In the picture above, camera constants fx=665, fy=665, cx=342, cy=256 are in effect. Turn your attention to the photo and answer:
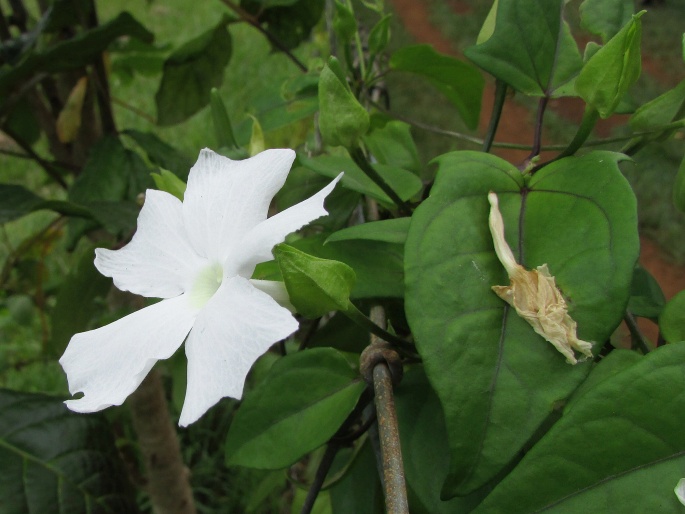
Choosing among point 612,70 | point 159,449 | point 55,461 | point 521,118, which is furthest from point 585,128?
point 521,118

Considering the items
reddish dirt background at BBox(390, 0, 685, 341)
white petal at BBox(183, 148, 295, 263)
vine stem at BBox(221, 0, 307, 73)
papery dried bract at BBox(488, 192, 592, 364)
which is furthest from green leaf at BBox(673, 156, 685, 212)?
reddish dirt background at BBox(390, 0, 685, 341)

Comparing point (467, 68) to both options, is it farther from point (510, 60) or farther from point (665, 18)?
point (665, 18)

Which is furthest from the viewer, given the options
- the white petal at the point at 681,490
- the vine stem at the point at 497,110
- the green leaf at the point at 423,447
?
the vine stem at the point at 497,110

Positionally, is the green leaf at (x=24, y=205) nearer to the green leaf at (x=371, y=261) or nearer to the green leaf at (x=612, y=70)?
the green leaf at (x=371, y=261)

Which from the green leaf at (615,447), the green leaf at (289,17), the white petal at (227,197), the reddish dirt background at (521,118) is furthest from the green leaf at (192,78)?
the reddish dirt background at (521,118)

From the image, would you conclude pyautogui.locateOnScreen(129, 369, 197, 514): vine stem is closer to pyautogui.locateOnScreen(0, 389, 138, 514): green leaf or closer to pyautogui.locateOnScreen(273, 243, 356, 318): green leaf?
pyautogui.locateOnScreen(0, 389, 138, 514): green leaf

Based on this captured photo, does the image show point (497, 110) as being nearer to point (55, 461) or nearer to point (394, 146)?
point (394, 146)

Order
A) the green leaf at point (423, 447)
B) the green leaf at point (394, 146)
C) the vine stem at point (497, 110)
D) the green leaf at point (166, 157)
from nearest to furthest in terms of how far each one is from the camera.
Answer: the green leaf at point (423, 447) < the vine stem at point (497, 110) < the green leaf at point (394, 146) < the green leaf at point (166, 157)
